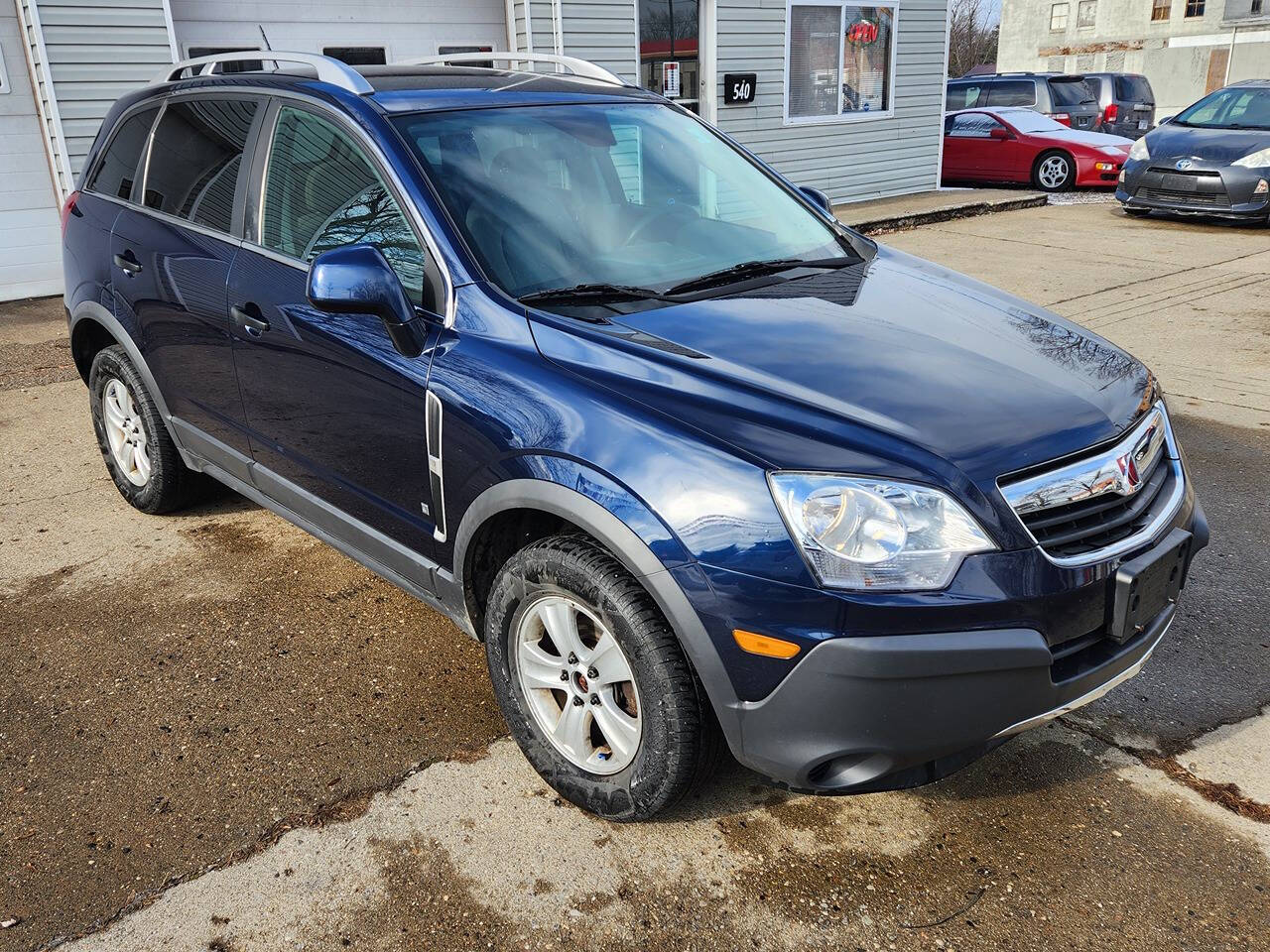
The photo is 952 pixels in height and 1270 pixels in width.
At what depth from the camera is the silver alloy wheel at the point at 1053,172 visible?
50.5 feet

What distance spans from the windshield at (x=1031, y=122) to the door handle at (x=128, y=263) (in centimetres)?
1424

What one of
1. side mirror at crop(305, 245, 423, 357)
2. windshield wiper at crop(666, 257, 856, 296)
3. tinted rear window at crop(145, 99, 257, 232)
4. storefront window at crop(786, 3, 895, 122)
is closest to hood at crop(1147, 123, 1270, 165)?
storefront window at crop(786, 3, 895, 122)

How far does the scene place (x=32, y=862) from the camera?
262 cm

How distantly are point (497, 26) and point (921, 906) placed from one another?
10.3 m

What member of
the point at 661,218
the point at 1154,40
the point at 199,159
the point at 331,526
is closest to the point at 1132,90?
the point at 661,218

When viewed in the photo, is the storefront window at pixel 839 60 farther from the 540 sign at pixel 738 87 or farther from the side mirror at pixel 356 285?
the side mirror at pixel 356 285

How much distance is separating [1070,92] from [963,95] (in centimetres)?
164

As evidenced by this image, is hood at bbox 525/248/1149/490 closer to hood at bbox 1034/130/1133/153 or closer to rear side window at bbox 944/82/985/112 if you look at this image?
hood at bbox 1034/130/1133/153

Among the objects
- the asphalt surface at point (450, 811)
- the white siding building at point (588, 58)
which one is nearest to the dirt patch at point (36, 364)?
the white siding building at point (588, 58)

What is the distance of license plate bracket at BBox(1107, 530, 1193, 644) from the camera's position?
7.84 ft

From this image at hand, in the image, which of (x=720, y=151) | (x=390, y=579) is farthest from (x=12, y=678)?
(x=720, y=151)

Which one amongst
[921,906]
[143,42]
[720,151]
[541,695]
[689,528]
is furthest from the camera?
[143,42]

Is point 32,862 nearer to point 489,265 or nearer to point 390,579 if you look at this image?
point 390,579

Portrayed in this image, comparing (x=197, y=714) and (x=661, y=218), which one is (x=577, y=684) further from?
(x=661, y=218)
